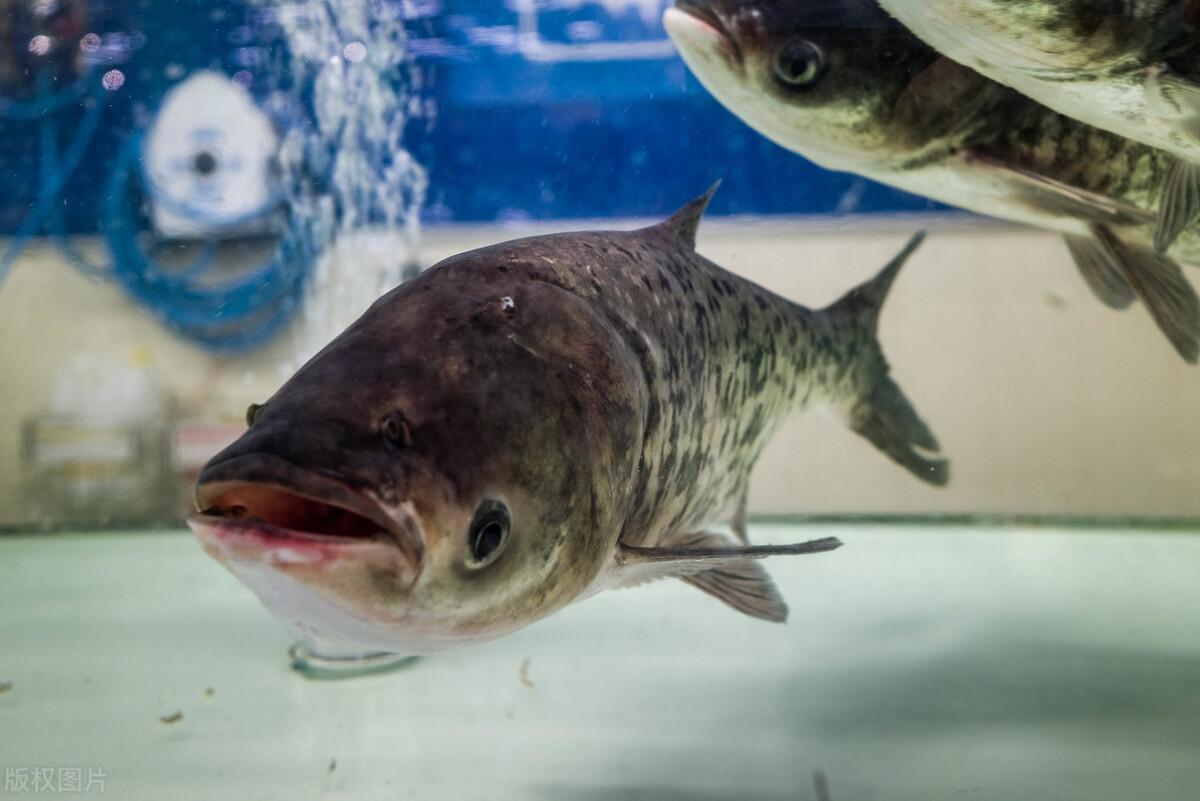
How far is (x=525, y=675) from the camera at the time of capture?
3.40 meters

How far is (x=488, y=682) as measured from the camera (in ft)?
11.0

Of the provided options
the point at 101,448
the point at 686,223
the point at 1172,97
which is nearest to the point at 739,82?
the point at 686,223

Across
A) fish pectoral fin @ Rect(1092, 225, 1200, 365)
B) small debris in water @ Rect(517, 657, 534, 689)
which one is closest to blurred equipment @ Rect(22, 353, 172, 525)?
small debris in water @ Rect(517, 657, 534, 689)

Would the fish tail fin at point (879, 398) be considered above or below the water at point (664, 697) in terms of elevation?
above

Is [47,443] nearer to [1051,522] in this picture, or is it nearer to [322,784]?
[322,784]

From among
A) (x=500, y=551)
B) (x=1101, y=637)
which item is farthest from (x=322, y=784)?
(x=1101, y=637)

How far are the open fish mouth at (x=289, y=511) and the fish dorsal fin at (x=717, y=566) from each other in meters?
0.62

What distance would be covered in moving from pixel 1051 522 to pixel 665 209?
3.36 metres

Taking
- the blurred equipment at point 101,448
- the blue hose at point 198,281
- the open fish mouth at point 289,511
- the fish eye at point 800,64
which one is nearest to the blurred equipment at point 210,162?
the blue hose at point 198,281

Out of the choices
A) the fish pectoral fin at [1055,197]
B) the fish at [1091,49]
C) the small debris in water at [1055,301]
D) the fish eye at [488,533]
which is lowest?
the small debris in water at [1055,301]

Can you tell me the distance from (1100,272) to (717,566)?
222cm

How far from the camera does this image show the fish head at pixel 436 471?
122 centimetres

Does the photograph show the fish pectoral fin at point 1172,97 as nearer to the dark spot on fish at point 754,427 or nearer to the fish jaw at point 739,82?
the fish jaw at point 739,82

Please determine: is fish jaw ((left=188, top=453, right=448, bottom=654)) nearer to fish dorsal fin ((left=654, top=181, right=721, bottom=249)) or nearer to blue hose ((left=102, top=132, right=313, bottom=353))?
fish dorsal fin ((left=654, top=181, right=721, bottom=249))
